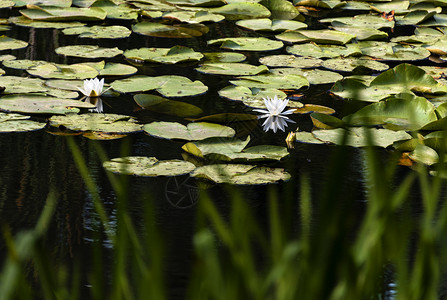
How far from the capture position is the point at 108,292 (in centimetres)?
156

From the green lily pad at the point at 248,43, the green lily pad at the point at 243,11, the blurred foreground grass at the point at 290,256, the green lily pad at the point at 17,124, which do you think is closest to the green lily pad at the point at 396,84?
the green lily pad at the point at 248,43

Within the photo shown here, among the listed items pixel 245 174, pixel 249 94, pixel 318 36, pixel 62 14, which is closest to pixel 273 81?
pixel 249 94

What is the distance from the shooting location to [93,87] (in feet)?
9.77

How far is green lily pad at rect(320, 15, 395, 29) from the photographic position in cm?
441

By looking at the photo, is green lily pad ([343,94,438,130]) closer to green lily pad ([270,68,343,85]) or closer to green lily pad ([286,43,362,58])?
green lily pad ([270,68,343,85])

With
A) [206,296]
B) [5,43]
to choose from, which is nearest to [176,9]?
[5,43]

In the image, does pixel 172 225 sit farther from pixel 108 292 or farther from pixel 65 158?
pixel 65 158

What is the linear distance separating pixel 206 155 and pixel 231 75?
1.07 meters

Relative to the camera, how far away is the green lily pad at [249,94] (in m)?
3.00

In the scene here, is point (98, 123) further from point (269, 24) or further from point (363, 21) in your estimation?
point (363, 21)

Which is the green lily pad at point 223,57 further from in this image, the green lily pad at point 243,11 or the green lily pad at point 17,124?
the green lily pad at point 17,124

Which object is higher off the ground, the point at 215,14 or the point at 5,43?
the point at 215,14

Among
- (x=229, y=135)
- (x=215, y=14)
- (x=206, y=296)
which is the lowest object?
(x=206, y=296)

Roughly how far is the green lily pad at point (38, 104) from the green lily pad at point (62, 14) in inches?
61.6
